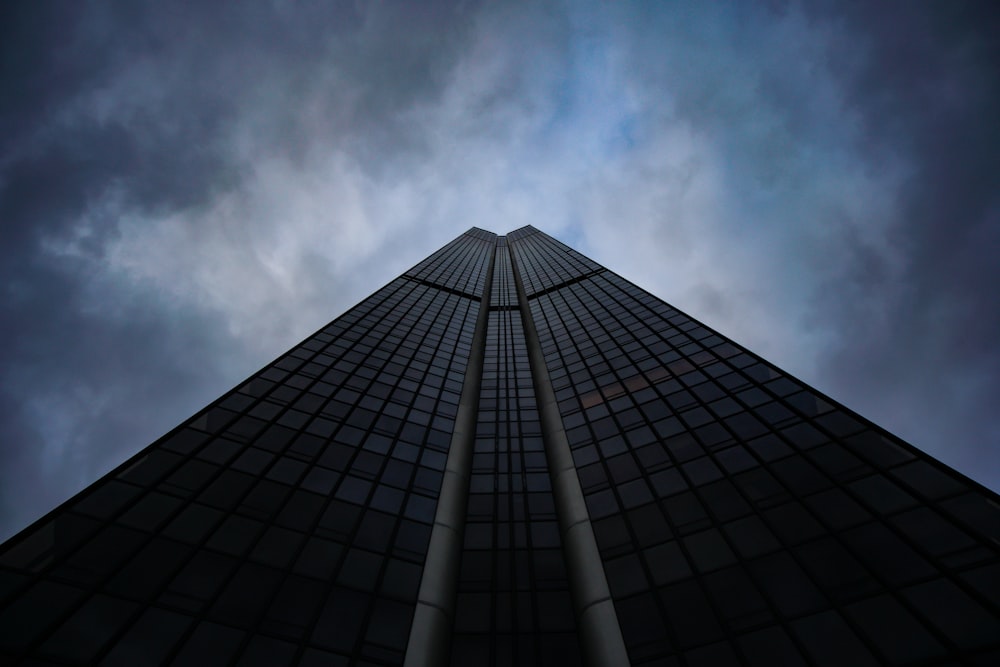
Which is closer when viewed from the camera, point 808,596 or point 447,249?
point 808,596

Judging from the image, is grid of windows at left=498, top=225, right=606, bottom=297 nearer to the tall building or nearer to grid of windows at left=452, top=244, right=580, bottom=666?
grid of windows at left=452, top=244, right=580, bottom=666

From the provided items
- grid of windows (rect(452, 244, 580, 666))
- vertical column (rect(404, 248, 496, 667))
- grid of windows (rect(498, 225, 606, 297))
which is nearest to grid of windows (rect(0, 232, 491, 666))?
vertical column (rect(404, 248, 496, 667))

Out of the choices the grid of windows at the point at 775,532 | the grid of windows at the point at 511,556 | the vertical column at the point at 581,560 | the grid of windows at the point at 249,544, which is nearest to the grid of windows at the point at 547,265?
the grid of windows at the point at 511,556

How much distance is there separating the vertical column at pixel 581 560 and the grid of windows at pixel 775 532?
47 centimetres

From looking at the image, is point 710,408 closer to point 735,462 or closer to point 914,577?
point 735,462

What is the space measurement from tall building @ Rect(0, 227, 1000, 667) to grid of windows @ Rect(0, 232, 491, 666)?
9 centimetres

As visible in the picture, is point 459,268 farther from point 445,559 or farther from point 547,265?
point 445,559

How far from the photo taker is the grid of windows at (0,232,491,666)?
16688mm

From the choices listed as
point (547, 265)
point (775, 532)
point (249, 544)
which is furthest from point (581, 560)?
point (547, 265)

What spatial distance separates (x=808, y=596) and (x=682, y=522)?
19.8ft

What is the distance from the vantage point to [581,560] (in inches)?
950

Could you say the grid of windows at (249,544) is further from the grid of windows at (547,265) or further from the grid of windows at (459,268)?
the grid of windows at (547,265)

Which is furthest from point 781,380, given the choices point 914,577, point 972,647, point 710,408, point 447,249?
point 447,249

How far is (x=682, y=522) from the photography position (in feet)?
76.4
